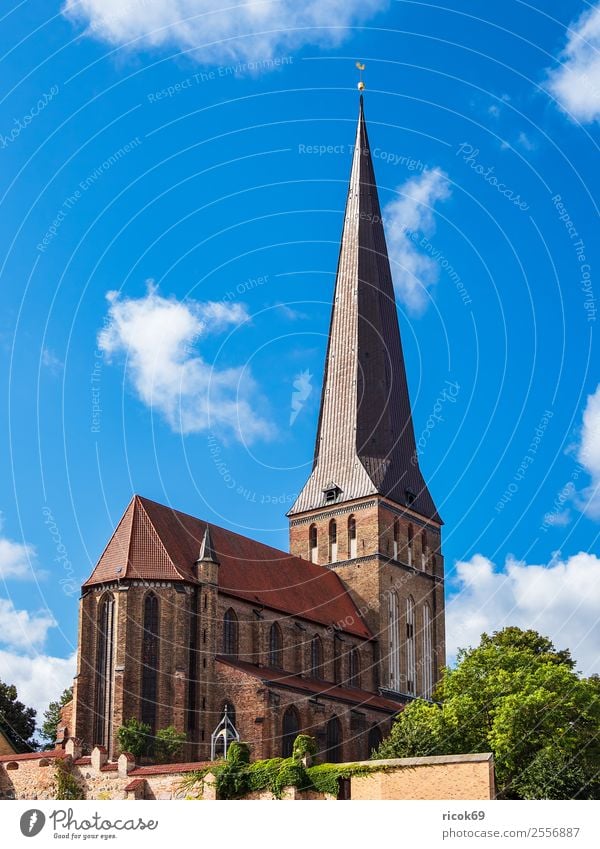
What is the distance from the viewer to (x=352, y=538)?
Result: 74250 mm

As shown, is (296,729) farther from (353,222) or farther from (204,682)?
(353,222)

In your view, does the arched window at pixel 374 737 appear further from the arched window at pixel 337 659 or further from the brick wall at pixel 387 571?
the brick wall at pixel 387 571

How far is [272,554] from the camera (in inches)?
2712

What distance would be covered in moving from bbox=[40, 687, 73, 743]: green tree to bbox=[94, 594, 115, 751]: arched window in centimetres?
1075

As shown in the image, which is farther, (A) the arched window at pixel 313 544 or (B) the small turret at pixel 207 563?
(A) the arched window at pixel 313 544

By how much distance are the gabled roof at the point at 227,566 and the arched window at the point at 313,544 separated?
1281 mm

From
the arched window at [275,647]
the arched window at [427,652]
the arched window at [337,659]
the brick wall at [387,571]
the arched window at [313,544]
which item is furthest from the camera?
the arched window at [313,544]

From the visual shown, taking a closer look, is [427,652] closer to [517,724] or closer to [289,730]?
[289,730]

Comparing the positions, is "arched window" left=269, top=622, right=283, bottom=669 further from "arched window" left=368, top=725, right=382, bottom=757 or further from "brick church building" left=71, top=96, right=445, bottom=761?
"arched window" left=368, top=725, right=382, bottom=757

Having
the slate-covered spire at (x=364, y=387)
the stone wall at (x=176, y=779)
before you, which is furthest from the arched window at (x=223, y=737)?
the slate-covered spire at (x=364, y=387)

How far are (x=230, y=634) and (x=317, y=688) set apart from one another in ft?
18.5

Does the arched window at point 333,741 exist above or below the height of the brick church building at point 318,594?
below

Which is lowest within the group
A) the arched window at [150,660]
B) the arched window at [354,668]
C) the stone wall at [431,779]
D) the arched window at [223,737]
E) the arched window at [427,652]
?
the stone wall at [431,779]

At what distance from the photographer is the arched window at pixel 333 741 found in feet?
196
